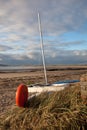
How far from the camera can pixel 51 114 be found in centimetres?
779

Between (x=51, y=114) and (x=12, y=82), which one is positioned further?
(x=12, y=82)

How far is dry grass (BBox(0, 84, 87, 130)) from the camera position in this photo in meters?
7.66

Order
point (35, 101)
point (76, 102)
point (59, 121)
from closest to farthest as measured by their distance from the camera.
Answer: point (59, 121)
point (76, 102)
point (35, 101)

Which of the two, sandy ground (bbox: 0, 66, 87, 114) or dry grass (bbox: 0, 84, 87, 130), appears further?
sandy ground (bbox: 0, 66, 87, 114)

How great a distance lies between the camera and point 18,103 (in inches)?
339

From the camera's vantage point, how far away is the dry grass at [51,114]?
301 inches

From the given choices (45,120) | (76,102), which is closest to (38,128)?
(45,120)

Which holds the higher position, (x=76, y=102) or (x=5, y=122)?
(x=76, y=102)

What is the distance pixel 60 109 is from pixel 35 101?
1048 millimetres

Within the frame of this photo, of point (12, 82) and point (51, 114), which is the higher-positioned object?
point (51, 114)

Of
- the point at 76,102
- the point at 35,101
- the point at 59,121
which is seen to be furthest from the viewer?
the point at 35,101

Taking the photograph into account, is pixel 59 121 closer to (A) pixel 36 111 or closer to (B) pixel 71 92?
(A) pixel 36 111

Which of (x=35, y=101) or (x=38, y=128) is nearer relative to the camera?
(x=38, y=128)

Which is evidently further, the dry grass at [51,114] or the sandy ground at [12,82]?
the sandy ground at [12,82]
